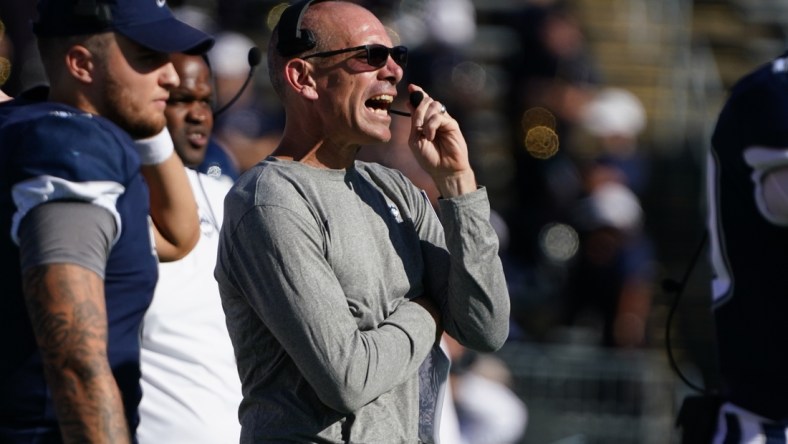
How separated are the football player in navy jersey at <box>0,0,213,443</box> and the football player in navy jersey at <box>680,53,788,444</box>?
1538mm

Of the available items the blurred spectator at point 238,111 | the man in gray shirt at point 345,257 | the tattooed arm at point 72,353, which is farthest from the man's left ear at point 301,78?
the blurred spectator at point 238,111

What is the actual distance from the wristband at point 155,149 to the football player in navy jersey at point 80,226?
254 mm

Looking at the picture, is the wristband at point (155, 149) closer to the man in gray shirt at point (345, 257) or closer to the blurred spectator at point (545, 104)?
the man in gray shirt at point (345, 257)

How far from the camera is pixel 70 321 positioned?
3143mm

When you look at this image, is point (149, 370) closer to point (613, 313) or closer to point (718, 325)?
point (718, 325)

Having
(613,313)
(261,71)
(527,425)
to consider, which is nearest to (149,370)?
(527,425)

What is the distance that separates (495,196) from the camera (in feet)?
39.2

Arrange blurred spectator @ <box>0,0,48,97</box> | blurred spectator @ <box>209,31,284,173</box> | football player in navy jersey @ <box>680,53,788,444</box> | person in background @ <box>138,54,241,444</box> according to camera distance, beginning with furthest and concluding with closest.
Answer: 1. blurred spectator @ <box>0,0,48,97</box>
2. blurred spectator @ <box>209,31,284,173</box>
3. person in background @ <box>138,54,241,444</box>
4. football player in navy jersey @ <box>680,53,788,444</box>

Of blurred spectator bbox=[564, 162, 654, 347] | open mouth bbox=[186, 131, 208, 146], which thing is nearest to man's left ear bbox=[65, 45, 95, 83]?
open mouth bbox=[186, 131, 208, 146]

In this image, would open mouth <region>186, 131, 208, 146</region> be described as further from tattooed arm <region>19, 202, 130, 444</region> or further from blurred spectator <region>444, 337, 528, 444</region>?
blurred spectator <region>444, 337, 528, 444</region>

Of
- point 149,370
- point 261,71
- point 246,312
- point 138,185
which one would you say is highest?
point 138,185

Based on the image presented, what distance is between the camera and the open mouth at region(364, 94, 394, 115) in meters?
3.57

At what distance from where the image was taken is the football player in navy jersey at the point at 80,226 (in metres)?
3.15

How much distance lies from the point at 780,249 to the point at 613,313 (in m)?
6.69
